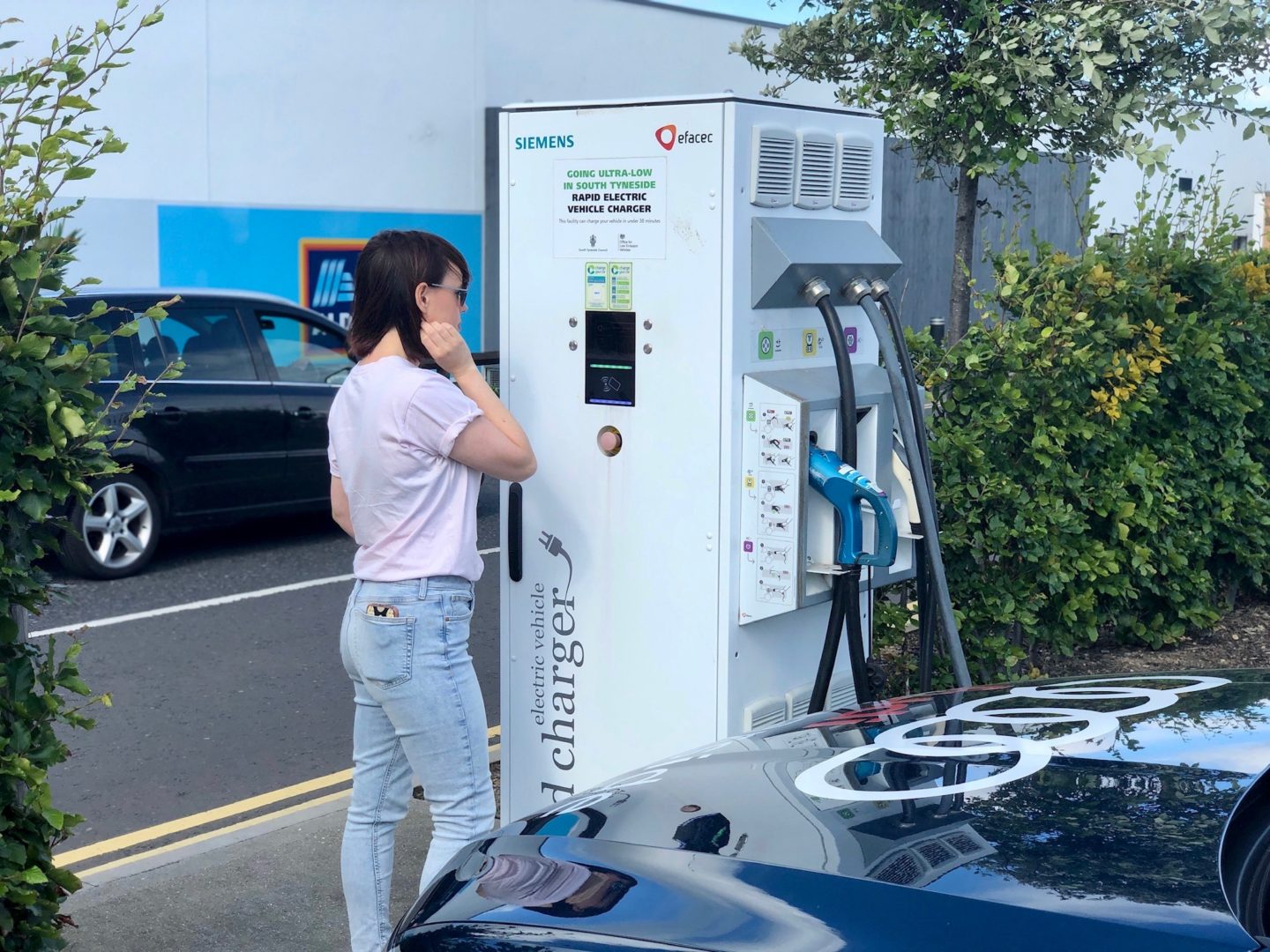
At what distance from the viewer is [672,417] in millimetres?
3883

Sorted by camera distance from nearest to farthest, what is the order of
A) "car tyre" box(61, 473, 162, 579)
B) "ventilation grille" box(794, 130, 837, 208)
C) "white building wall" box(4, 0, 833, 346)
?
"ventilation grille" box(794, 130, 837, 208) → "car tyre" box(61, 473, 162, 579) → "white building wall" box(4, 0, 833, 346)

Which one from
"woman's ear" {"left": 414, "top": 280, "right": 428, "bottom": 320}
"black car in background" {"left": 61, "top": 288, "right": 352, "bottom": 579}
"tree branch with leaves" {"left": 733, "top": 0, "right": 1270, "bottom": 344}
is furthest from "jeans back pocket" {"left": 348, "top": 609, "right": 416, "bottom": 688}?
"black car in background" {"left": 61, "top": 288, "right": 352, "bottom": 579}

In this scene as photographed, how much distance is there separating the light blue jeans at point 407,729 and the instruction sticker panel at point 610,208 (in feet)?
3.45

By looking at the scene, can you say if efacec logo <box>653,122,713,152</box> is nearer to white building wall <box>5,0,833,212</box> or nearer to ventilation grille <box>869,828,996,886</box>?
ventilation grille <box>869,828,996,886</box>

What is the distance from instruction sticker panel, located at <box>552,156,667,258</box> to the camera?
12.5 feet

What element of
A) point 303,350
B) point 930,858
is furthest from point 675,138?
point 303,350

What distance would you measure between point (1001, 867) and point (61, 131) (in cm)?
242

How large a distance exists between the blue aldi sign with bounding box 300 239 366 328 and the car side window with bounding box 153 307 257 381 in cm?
494

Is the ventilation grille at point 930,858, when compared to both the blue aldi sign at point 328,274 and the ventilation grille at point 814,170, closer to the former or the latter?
the ventilation grille at point 814,170

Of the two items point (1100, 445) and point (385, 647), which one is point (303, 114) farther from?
point (385, 647)

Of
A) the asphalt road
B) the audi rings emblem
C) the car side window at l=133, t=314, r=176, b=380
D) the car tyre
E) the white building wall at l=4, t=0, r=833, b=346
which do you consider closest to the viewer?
the audi rings emblem

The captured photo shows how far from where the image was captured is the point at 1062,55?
639cm

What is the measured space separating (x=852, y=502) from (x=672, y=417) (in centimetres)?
53

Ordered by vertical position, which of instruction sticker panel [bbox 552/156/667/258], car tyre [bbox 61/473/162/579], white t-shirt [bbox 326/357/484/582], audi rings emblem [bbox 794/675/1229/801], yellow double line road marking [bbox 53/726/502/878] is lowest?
yellow double line road marking [bbox 53/726/502/878]
